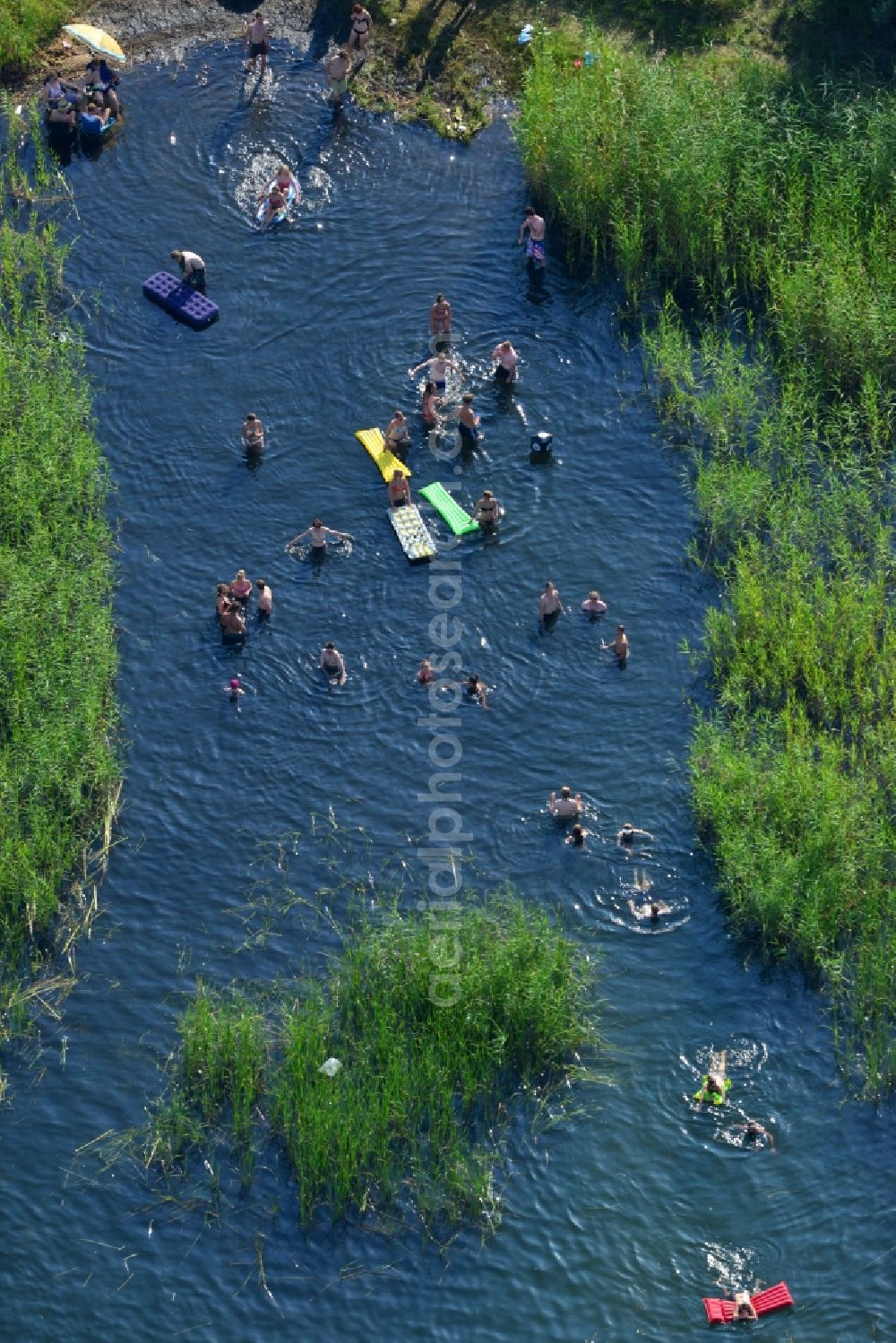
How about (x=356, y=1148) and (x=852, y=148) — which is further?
(x=852, y=148)

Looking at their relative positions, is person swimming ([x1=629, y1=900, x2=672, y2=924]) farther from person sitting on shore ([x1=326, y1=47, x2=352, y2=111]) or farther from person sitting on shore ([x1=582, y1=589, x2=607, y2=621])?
person sitting on shore ([x1=326, y1=47, x2=352, y2=111])

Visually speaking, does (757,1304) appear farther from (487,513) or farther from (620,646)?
(487,513)

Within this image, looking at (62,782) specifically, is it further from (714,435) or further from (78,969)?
(714,435)

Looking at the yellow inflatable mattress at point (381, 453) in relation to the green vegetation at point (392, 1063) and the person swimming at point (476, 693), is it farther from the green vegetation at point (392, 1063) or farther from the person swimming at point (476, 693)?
the green vegetation at point (392, 1063)

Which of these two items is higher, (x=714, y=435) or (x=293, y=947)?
(x=714, y=435)

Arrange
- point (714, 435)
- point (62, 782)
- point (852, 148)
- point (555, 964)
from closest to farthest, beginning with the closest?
point (555, 964)
point (62, 782)
point (714, 435)
point (852, 148)

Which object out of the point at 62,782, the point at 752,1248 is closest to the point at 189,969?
the point at 62,782

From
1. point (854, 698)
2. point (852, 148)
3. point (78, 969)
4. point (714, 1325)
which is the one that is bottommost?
point (78, 969)
